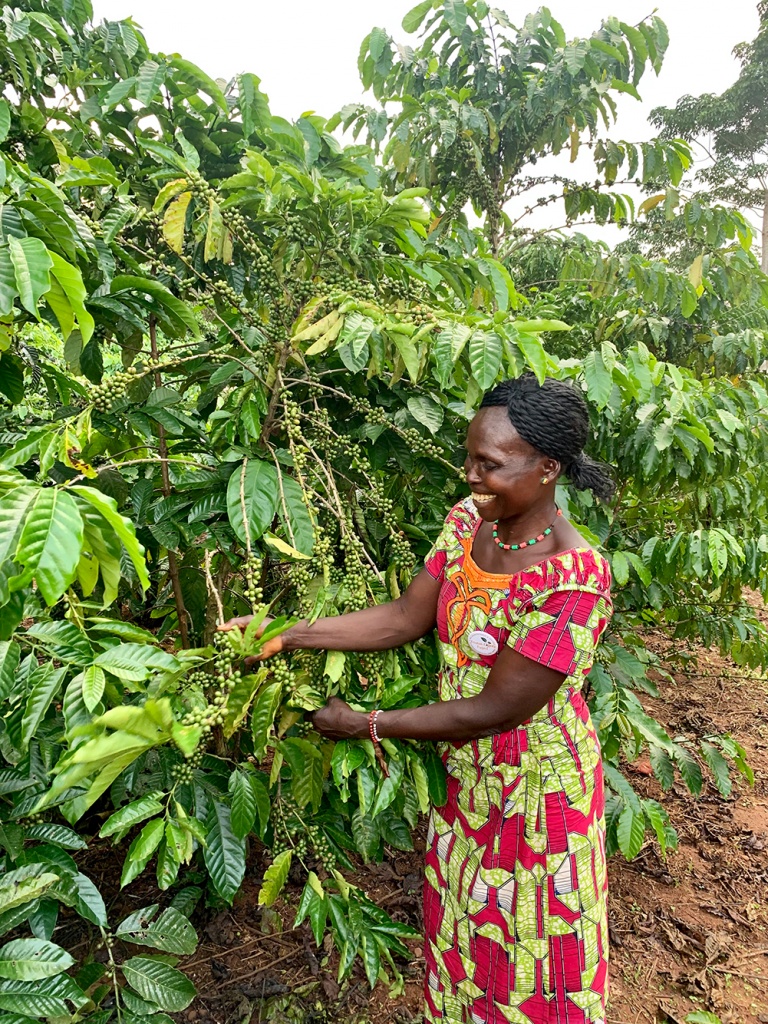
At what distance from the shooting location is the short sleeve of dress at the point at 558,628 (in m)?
1.18

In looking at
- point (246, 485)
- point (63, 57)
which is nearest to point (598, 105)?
point (63, 57)

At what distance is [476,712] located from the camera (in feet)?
4.04

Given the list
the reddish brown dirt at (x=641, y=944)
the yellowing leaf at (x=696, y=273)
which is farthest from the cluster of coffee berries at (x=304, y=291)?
the yellowing leaf at (x=696, y=273)

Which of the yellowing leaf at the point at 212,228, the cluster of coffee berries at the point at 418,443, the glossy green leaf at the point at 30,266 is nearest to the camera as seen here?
the glossy green leaf at the point at 30,266

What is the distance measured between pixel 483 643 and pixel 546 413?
0.46 metres

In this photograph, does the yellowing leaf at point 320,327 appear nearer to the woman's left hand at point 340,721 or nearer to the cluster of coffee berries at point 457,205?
the woman's left hand at point 340,721

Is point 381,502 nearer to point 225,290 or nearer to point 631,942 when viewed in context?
point 225,290

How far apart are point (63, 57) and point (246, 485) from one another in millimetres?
1191

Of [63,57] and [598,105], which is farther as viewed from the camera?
[598,105]

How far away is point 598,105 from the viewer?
2.54m

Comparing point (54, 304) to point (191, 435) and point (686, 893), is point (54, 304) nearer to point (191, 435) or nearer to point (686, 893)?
point (191, 435)

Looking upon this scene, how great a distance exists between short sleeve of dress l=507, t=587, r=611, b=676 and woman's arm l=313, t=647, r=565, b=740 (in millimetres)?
21

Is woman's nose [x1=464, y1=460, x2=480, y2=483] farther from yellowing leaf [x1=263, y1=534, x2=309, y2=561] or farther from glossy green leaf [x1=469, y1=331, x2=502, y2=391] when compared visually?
yellowing leaf [x1=263, y1=534, x2=309, y2=561]

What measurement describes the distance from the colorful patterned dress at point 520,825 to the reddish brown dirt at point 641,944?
0.60 meters
